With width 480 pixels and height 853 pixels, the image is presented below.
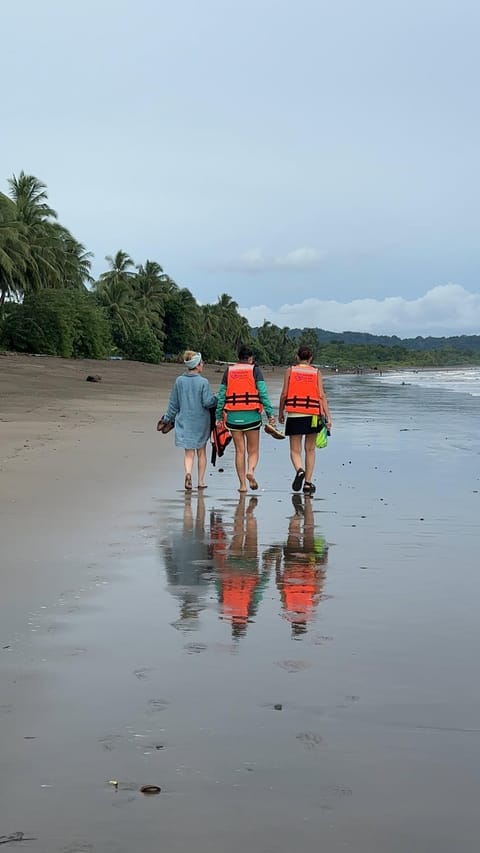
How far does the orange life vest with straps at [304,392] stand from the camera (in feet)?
39.7

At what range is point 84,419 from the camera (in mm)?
21125

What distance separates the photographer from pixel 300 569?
693 centimetres

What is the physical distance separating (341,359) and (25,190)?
135m

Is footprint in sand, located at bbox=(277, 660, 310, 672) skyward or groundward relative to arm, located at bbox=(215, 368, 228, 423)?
groundward

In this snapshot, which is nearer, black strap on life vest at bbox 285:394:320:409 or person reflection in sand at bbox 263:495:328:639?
person reflection in sand at bbox 263:495:328:639

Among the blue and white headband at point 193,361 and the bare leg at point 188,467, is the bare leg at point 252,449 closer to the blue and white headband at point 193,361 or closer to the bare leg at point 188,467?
the bare leg at point 188,467

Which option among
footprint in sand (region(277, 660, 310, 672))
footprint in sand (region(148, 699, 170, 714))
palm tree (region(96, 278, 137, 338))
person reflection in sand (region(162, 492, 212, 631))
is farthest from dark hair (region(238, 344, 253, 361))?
palm tree (region(96, 278, 137, 338))

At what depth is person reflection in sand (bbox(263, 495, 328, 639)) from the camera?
18.5 ft

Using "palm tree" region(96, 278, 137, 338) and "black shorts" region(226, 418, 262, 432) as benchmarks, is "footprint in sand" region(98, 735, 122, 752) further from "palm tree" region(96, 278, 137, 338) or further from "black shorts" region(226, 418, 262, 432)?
"palm tree" region(96, 278, 137, 338)

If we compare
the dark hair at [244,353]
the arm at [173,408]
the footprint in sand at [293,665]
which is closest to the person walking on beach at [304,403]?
the dark hair at [244,353]

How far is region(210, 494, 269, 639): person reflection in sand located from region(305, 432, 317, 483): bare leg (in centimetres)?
180

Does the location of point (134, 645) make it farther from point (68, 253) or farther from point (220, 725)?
point (68, 253)

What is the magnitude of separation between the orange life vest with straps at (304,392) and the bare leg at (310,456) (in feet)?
0.92

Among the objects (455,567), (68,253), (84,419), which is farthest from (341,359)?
(455,567)
